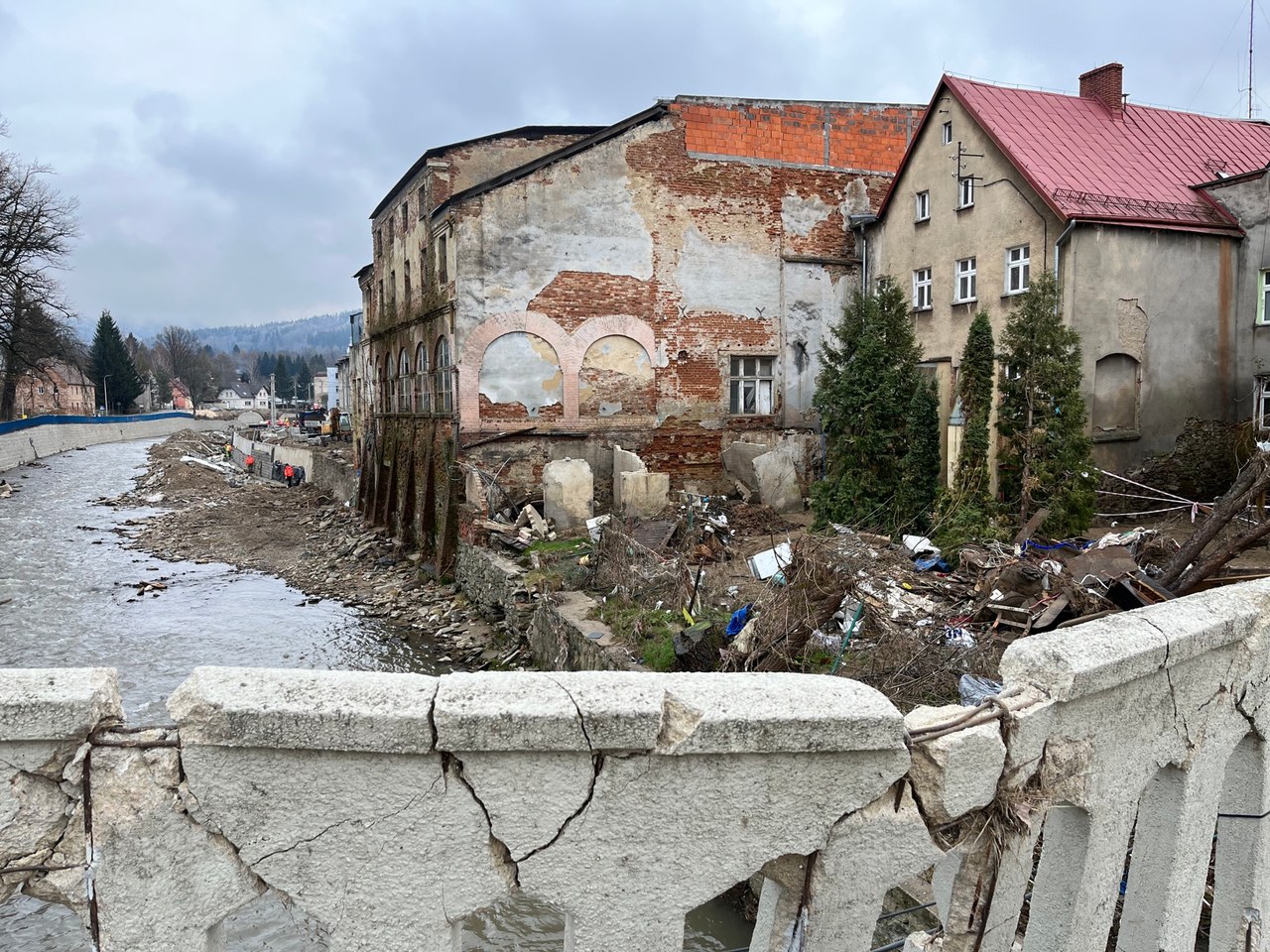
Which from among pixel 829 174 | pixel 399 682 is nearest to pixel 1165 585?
pixel 399 682

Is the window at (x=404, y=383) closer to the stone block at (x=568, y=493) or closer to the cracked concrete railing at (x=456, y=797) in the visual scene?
the stone block at (x=568, y=493)

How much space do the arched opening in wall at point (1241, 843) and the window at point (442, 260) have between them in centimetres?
1718

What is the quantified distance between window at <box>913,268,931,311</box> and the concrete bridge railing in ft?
58.9

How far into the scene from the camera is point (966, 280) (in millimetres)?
18234

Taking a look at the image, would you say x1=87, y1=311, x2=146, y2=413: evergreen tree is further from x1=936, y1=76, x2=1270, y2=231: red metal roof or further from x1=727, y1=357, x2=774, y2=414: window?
x1=936, y1=76, x2=1270, y2=231: red metal roof

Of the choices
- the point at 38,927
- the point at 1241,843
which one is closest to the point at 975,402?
the point at 1241,843

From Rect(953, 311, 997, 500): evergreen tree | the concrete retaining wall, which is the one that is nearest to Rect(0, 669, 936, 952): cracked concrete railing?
Rect(953, 311, 997, 500): evergreen tree

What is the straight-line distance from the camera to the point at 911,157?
1945cm

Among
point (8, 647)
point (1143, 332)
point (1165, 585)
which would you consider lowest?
point (8, 647)

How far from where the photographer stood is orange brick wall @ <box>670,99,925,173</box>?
62.8 feet

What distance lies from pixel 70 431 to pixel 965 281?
51488 mm

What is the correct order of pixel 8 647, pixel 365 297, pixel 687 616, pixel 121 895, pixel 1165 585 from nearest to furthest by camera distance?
pixel 121 895 → pixel 1165 585 → pixel 687 616 → pixel 8 647 → pixel 365 297

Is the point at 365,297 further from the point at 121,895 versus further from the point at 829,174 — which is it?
the point at 121,895

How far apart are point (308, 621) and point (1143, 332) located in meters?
17.2
